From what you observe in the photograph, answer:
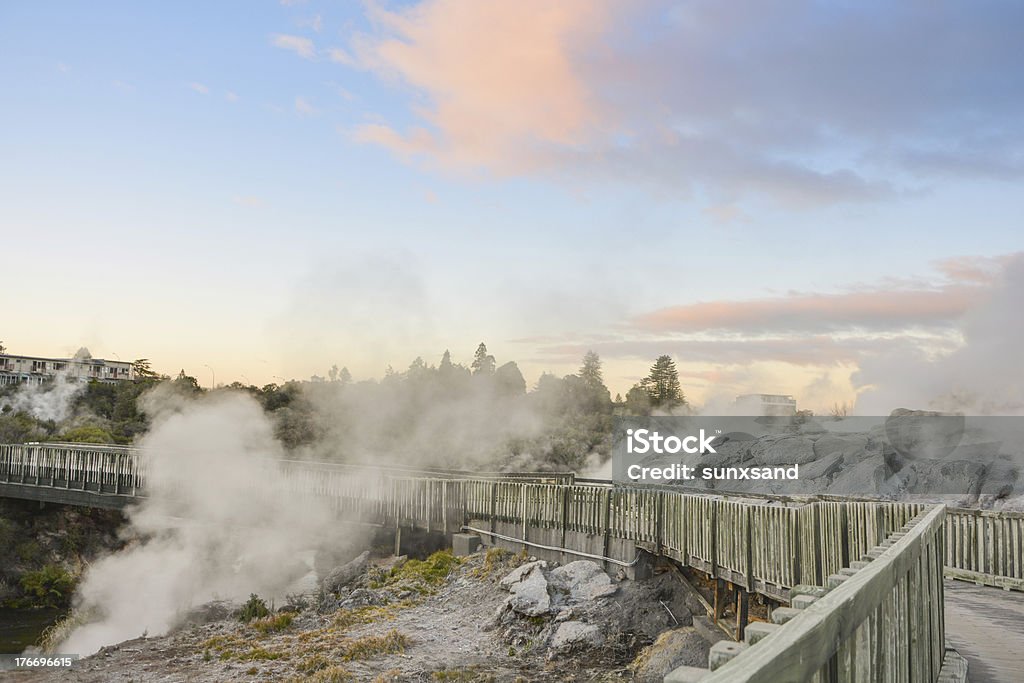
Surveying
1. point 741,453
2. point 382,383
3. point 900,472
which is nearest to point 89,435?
point 382,383

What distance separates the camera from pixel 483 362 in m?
83.6

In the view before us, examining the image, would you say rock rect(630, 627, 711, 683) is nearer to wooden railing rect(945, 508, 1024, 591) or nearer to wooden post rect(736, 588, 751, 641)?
wooden post rect(736, 588, 751, 641)

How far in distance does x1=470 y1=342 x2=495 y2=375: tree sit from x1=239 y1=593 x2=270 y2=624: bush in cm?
5960

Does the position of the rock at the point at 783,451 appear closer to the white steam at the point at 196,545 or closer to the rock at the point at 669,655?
the white steam at the point at 196,545

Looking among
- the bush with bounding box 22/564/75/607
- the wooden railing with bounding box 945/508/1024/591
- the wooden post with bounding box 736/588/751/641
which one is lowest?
the bush with bounding box 22/564/75/607

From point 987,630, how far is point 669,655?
18.2 feet

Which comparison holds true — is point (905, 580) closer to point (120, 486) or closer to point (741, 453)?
point (120, 486)

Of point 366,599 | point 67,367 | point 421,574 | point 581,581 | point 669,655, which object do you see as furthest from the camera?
point 67,367

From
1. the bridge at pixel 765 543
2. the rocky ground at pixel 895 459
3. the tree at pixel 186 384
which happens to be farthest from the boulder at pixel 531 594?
the tree at pixel 186 384

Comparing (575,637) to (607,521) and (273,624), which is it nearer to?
(607,521)

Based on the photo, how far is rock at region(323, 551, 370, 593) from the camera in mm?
20641

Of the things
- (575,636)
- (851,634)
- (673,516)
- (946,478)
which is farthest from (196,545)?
(851,634)

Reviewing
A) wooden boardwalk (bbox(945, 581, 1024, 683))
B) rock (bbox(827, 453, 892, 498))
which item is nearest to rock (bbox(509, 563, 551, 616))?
wooden boardwalk (bbox(945, 581, 1024, 683))

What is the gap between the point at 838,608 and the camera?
2.29 meters
